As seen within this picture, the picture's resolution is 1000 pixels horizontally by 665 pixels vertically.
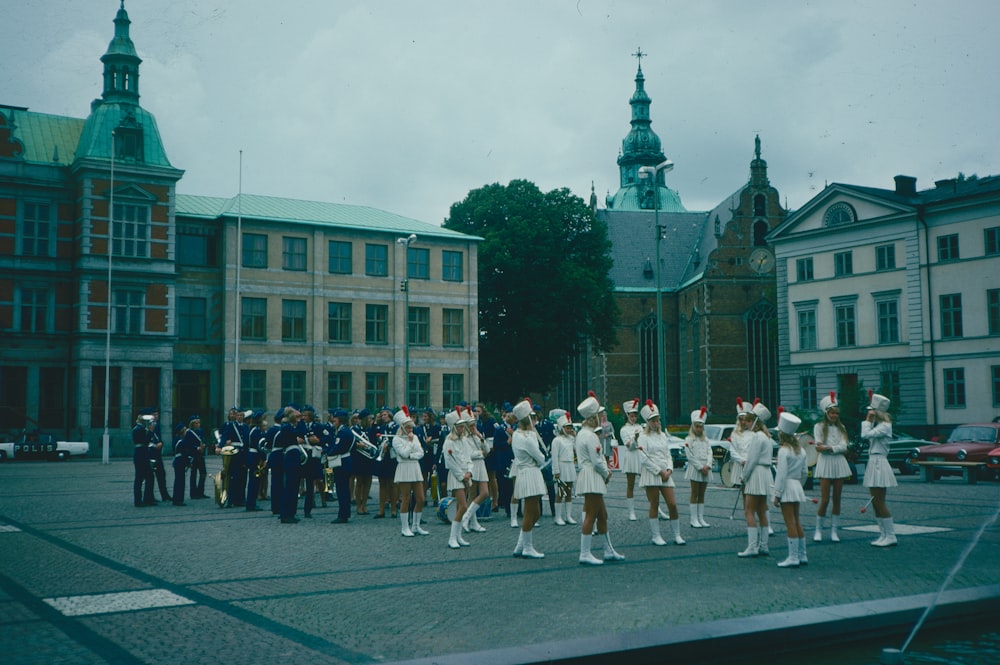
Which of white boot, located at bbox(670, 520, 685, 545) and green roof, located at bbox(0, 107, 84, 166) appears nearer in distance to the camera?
white boot, located at bbox(670, 520, 685, 545)

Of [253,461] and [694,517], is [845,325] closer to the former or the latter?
[694,517]

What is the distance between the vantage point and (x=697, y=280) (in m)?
79.6

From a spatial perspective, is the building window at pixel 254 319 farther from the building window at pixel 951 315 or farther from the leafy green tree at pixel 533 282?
the building window at pixel 951 315

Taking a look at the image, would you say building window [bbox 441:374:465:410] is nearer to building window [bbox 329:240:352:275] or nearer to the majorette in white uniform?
building window [bbox 329:240:352:275]

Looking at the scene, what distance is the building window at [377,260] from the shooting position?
5244 cm

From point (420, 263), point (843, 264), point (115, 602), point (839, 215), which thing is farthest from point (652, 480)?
point (839, 215)

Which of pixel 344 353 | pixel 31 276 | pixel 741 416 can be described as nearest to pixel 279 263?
pixel 344 353

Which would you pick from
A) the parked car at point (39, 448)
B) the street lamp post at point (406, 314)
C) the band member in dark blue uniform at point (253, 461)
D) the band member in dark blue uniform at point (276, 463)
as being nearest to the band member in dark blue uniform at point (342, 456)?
the band member in dark blue uniform at point (276, 463)

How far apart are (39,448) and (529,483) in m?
36.3

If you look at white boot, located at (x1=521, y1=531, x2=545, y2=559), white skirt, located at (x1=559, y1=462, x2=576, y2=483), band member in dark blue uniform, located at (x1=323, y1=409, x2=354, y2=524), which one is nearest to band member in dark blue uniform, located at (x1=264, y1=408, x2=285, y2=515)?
Answer: band member in dark blue uniform, located at (x1=323, y1=409, x2=354, y2=524)

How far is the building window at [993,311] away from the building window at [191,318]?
39.4 m

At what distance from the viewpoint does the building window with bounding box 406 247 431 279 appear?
175ft

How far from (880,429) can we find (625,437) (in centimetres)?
487

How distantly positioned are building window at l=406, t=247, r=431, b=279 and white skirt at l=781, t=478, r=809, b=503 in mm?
43152
